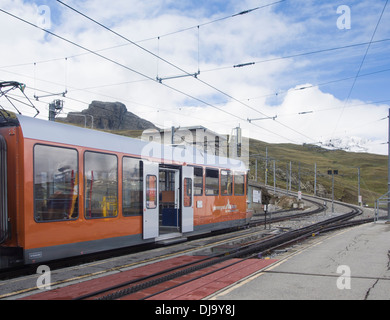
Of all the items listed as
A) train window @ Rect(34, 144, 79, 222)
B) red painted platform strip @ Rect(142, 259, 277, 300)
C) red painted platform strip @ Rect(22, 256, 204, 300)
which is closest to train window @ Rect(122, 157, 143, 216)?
train window @ Rect(34, 144, 79, 222)

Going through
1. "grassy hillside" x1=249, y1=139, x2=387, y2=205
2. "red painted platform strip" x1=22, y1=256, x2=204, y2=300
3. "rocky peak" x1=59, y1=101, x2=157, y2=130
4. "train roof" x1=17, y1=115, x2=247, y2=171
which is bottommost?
"grassy hillside" x1=249, y1=139, x2=387, y2=205

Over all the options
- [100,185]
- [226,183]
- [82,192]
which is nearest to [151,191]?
[100,185]

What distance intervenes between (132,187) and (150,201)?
2.81ft

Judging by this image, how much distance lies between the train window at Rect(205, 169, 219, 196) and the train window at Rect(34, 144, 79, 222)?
262 inches

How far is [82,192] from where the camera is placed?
8859 mm

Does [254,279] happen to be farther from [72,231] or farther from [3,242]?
[3,242]

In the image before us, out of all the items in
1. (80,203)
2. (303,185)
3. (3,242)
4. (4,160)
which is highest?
(4,160)

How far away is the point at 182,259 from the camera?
9.63m

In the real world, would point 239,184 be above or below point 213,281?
above

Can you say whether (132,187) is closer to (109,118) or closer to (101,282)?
(101,282)

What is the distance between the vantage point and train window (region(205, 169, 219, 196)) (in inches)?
574

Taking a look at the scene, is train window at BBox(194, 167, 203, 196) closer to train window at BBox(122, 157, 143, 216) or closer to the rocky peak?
train window at BBox(122, 157, 143, 216)
